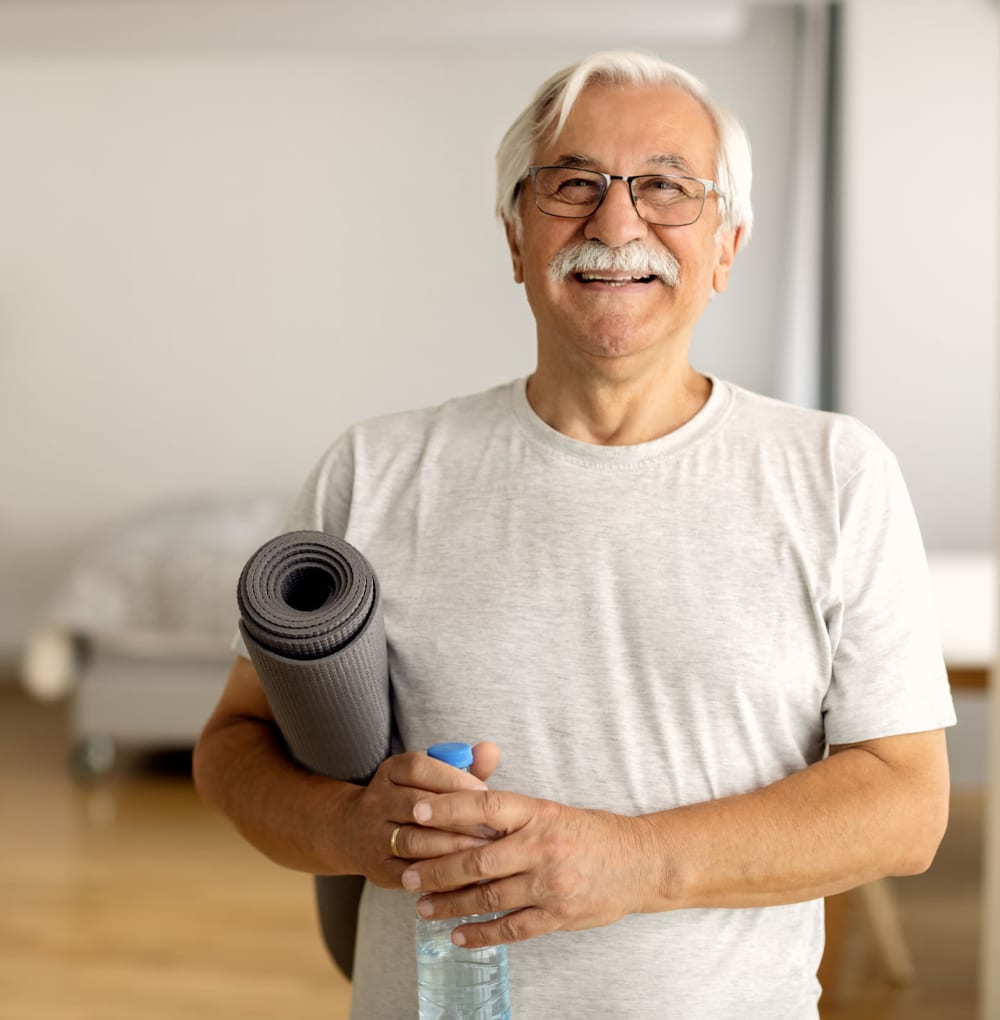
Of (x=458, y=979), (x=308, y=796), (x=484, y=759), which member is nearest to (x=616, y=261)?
(x=484, y=759)

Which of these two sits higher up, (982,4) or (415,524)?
(982,4)

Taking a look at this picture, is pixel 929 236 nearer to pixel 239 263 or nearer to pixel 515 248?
pixel 239 263

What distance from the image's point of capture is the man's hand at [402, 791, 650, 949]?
1.09 metres

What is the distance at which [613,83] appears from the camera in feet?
4.28

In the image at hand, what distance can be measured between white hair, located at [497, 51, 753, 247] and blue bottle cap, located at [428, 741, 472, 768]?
57cm

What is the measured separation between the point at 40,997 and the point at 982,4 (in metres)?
4.44

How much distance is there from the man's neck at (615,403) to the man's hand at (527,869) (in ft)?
1.34

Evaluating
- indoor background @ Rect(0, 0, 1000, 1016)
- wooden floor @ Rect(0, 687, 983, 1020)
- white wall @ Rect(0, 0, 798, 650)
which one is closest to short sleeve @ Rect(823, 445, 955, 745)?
wooden floor @ Rect(0, 687, 983, 1020)

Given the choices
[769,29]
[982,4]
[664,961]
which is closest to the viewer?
[664,961]

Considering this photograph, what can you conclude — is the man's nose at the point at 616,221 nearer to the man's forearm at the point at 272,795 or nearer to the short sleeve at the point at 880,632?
the short sleeve at the point at 880,632

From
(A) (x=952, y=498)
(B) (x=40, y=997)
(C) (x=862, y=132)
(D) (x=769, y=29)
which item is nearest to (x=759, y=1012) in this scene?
(B) (x=40, y=997)

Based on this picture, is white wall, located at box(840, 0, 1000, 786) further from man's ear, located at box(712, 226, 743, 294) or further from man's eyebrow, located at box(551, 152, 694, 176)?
man's eyebrow, located at box(551, 152, 694, 176)

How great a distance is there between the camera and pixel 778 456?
1.30m

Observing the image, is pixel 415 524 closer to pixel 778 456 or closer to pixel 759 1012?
pixel 778 456
